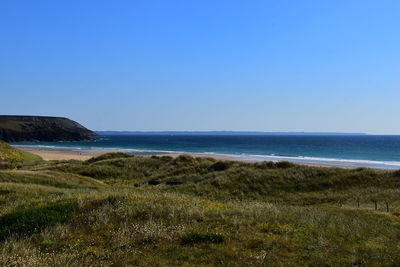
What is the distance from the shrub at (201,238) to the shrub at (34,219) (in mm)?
4400

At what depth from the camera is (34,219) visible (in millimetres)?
10961

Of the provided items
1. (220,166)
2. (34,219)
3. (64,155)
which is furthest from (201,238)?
(64,155)

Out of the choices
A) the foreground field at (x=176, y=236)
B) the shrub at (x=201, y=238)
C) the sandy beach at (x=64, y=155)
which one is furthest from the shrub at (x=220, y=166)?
the sandy beach at (x=64, y=155)

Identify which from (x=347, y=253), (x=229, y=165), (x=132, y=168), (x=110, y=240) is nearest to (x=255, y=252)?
→ (x=347, y=253)

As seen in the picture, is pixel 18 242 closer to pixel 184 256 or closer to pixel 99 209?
pixel 99 209

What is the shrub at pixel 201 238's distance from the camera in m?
A: 9.08

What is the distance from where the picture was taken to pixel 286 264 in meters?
7.59

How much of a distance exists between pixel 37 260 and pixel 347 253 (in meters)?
7.32

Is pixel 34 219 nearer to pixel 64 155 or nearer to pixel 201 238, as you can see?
pixel 201 238

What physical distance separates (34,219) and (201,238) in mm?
5644

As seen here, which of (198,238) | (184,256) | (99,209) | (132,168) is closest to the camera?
(184,256)

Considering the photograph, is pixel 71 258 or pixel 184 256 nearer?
pixel 71 258

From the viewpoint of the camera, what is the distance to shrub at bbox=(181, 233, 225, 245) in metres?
9.08

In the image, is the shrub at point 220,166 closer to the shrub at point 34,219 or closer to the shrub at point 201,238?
the shrub at point 34,219
